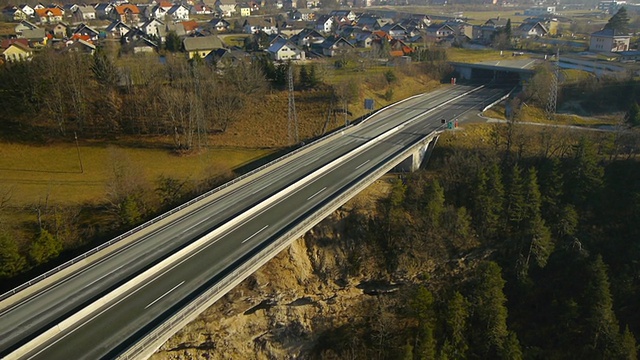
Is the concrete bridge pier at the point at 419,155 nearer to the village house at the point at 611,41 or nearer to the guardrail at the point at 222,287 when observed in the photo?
the guardrail at the point at 222,287

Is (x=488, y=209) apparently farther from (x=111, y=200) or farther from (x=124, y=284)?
(x=111, y=200)

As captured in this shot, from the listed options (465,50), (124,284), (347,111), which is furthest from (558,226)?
Result: (465,50)

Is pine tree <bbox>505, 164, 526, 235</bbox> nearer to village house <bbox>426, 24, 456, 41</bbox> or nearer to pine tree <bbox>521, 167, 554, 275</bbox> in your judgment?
pine tree <bbox>521, 167, 554, 275</bbox>

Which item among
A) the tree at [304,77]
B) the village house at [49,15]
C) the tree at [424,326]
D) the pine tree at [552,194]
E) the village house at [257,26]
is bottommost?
the tree at [424,326]

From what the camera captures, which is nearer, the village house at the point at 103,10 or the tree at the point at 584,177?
the tree at the point at 584,177

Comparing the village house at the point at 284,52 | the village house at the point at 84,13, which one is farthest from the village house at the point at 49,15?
the village house at the point at 284,52

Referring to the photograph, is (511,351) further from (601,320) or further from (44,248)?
(44,248)
